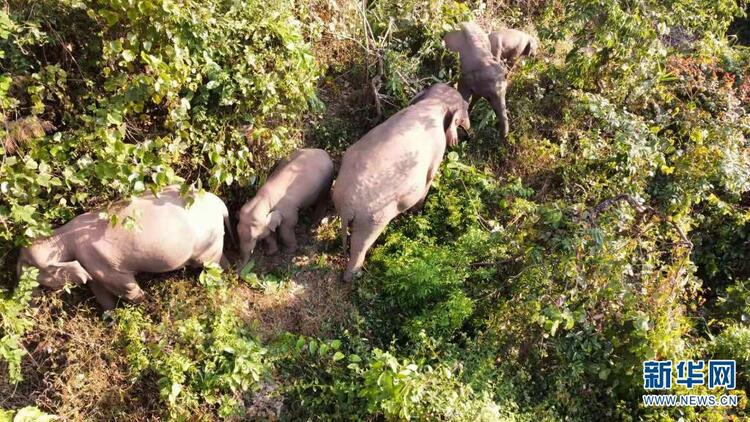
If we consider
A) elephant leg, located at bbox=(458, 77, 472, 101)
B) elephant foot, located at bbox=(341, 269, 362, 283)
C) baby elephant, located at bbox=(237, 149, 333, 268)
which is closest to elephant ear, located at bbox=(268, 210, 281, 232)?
baby elephant, located at bbox=(237, 149, 333, 268)

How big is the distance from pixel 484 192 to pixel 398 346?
91.7 inches

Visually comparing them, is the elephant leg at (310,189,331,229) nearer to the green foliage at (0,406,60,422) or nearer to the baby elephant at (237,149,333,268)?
the baby elephant at (237,149,333,268)

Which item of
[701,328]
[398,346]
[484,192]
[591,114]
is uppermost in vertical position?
[591,114]

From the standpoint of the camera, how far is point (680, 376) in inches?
211

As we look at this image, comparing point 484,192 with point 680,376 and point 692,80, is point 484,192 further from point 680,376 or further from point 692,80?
point 692,80

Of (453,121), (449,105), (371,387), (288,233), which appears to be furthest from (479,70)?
(371,387)

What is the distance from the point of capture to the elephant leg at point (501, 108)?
7203mm

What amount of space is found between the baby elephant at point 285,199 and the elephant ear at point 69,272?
4.87ft

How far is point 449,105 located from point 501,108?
2.83 ft

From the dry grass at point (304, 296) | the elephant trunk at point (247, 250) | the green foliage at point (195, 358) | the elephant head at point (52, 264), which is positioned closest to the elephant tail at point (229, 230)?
the elephant trunk at point (247, 250)

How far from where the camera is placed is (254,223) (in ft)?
18.6

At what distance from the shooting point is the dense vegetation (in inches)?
193

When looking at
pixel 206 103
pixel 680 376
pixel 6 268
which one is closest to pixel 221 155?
pixel 206 103

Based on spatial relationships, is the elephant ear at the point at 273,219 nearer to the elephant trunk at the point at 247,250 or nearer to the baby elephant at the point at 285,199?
the baby elephant at the point at 285,199
